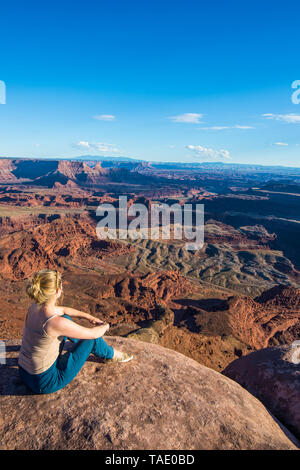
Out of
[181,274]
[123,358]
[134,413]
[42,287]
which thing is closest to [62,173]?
[181,274]

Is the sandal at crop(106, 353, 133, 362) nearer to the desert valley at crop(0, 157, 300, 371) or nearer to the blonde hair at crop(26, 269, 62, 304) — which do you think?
the blonde hair at crop(26, 269, 62, 304)

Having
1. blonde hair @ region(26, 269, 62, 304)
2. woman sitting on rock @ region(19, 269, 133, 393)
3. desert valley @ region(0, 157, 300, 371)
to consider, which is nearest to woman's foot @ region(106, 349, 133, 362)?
woman sitting on rock @ region(19, 269, 133, 393)

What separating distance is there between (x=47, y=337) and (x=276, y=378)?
5.37 m

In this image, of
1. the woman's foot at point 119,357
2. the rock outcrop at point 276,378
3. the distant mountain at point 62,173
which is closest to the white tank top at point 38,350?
the woman's foot at point 119,357

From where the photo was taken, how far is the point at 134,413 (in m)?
3.73

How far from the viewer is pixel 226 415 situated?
4074 millimetres

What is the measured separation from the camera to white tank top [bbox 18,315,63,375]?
11.1 ft

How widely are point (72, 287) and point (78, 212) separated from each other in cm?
4883

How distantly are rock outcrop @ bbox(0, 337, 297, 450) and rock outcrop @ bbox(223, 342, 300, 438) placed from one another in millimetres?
565

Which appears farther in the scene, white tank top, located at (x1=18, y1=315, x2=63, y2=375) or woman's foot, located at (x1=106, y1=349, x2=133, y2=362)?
woman's foot, located at (x1=106, y1=349, x2=133, y2=362)

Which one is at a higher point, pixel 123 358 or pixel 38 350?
pixel 38 350

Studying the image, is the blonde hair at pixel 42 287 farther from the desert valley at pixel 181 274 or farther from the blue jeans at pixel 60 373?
the desert valley at pixel 181 274

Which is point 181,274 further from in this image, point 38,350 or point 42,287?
point 42,287
